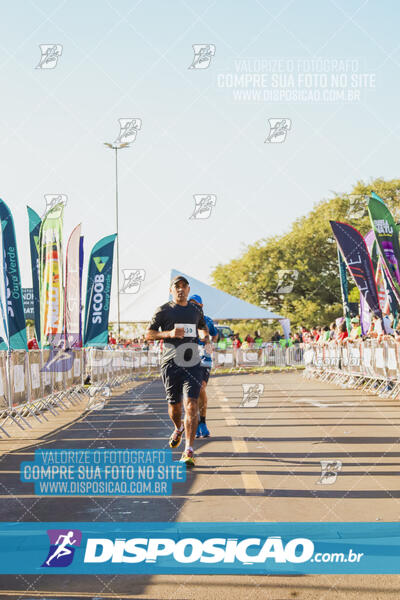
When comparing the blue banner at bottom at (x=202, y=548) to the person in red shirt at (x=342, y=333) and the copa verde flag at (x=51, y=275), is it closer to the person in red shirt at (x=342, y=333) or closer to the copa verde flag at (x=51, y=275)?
the copa verde flag at (x=51, y=275)

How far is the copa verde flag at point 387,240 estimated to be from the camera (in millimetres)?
18875

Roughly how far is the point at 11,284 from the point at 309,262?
2022 inches

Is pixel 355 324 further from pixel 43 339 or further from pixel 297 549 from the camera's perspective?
pixel 297 549

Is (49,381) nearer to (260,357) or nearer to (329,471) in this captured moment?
(329,471)

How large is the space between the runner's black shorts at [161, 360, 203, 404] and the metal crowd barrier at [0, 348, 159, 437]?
165 inches

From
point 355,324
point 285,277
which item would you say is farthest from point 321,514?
point 285,277

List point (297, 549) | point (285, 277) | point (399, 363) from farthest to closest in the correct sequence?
point (285, 277), point (399, 363), point (297, 549)

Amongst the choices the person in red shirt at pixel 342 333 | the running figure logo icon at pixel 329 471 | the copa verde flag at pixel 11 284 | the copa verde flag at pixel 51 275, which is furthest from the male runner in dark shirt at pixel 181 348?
the person in red shirt at pixel 342 333

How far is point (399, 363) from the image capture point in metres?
17.5

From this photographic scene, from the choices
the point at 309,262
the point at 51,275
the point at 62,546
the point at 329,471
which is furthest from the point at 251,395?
the point at 309,262

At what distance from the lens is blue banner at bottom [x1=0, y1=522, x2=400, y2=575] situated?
4.83 meters

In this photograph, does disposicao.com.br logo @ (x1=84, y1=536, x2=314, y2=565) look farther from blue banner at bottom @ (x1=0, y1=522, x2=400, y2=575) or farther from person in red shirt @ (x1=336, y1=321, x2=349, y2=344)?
person in red shirt @ (x1=336, y1=321, x2=349, y2=344)

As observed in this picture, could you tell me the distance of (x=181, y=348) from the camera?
9.02m

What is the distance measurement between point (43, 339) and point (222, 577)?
15658mm
